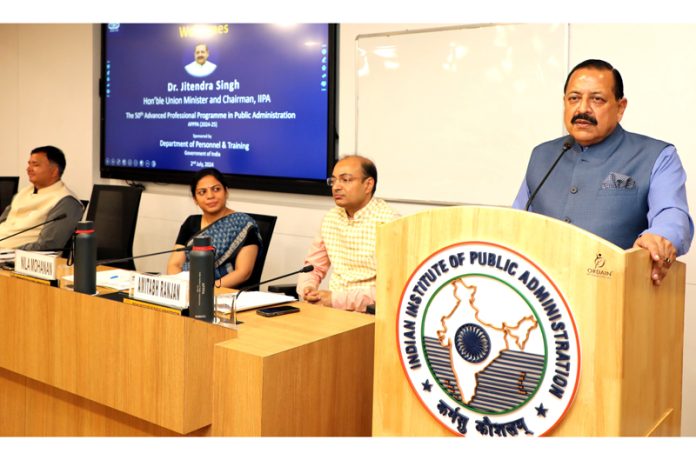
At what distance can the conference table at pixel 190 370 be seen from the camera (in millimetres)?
1782

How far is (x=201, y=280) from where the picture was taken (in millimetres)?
1943

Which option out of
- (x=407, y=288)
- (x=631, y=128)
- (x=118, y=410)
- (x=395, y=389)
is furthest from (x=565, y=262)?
(x=631, y=128)

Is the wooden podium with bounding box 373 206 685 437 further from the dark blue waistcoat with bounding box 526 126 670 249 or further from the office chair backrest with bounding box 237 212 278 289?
the office chair backrest with bounding box 237 212 278 289

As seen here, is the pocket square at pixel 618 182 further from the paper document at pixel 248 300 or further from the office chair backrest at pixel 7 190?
the office chair backrest at pixel 7 190

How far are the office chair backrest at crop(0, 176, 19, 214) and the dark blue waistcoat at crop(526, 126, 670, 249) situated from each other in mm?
4177

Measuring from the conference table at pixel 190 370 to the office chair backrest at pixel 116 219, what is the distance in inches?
66.1

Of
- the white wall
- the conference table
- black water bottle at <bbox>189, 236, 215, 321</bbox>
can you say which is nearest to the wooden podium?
the conference table

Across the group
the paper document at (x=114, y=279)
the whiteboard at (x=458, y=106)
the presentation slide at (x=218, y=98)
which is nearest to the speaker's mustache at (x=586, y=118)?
the paper document at (x=114, y=279)

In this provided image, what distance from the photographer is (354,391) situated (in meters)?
1.96

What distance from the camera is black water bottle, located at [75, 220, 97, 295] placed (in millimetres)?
2232

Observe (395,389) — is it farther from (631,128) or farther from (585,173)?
(631,128)

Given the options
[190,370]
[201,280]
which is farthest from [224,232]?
[190,370]

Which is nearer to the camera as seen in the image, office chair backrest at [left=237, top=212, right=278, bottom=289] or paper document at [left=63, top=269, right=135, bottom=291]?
paper document at [left=63, top=269, right=135, bottom=291]

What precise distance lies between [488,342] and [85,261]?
1442 mm
